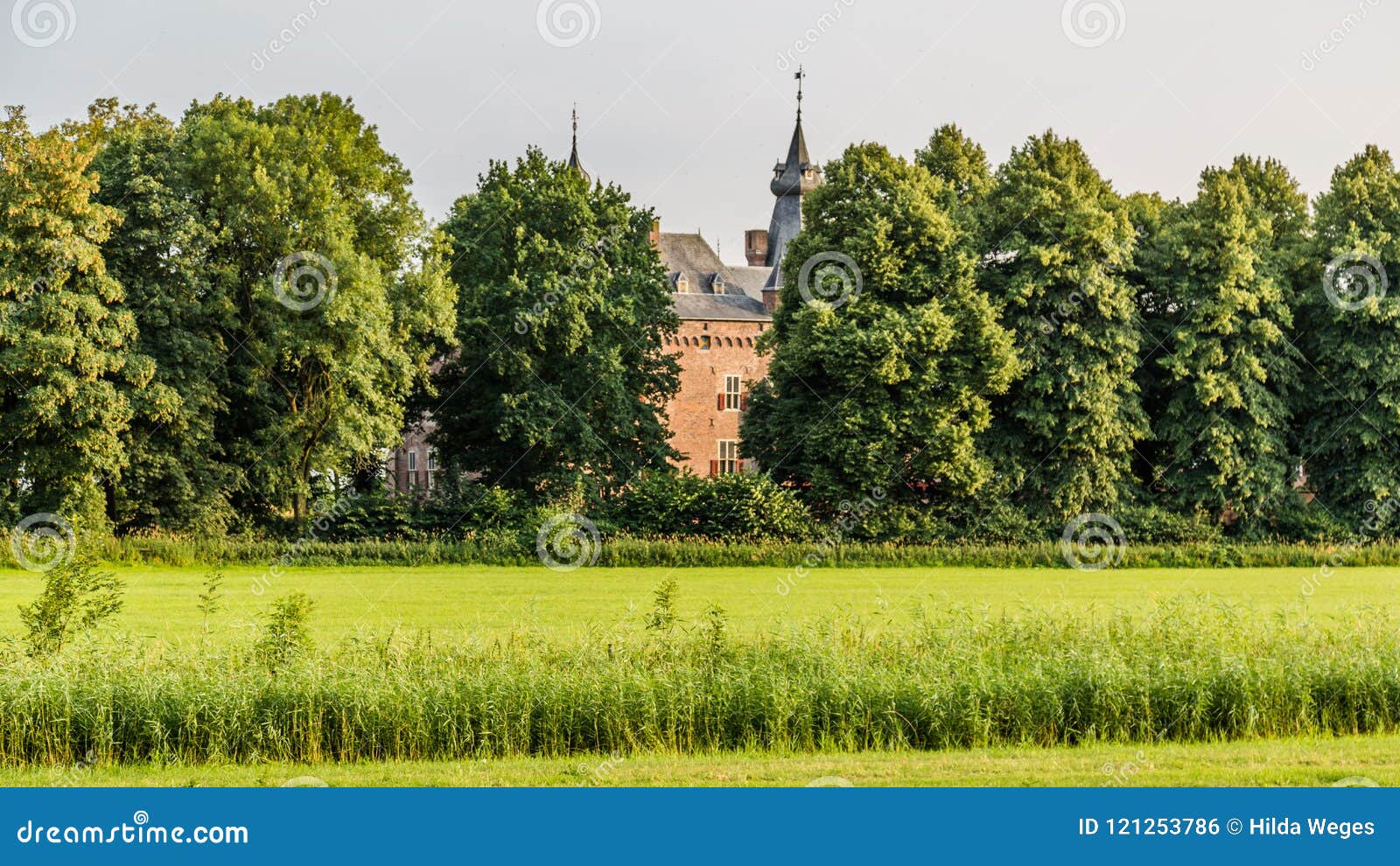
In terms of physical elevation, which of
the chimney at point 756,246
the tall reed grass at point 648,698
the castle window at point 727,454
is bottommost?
Answer: the tall reed grass at point 648,698

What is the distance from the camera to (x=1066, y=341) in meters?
42.2

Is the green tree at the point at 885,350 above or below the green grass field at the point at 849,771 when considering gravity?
above

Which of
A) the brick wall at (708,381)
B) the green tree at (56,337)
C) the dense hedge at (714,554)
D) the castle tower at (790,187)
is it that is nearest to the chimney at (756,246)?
the castle tower at (790,187)

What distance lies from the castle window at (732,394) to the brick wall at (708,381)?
18 centimetres

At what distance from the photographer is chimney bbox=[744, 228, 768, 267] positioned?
262ft

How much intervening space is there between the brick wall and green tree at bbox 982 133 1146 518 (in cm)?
2213

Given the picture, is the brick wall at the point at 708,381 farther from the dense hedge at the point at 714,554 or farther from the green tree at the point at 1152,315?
the dense hedge at the point at 714,554

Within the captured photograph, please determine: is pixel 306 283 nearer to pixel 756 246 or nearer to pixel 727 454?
pixel 727 454

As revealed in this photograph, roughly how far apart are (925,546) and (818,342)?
6.74 metres

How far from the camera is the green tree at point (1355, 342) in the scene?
42.5 m

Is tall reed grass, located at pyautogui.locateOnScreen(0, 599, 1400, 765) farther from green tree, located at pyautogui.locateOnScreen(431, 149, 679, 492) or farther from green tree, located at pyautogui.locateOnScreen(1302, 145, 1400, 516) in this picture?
green tree, located at pyautogui.locateOnScreen(1302, 145, 1400, 516)

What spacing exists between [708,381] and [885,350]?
25.0m

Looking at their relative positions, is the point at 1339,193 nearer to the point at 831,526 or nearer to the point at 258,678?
the point at 831,526

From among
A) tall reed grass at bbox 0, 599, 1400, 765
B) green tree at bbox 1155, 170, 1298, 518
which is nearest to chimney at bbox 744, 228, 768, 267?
green tree at bbox 1155, 170, 1298, 518
